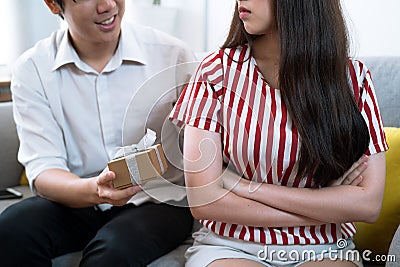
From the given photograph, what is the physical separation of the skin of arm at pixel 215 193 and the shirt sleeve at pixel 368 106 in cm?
22

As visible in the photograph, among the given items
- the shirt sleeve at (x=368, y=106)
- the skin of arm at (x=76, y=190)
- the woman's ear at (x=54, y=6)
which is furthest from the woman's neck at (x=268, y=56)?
the woman's ear at (x=54, y=6)

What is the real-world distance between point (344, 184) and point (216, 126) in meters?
0.30

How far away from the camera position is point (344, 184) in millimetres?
1289

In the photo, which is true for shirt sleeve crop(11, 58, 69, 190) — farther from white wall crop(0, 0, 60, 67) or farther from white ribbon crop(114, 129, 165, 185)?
white wall crop(0, 0, 60, 67)

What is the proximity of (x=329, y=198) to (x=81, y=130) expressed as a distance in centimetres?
73

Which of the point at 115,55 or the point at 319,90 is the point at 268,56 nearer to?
the point at 319,90

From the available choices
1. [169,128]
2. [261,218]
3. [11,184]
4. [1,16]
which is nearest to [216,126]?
[169,128]

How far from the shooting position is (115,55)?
1.66 metres

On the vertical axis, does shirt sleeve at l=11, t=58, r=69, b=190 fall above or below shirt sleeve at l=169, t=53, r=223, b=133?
below

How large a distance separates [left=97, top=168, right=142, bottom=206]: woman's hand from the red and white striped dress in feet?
0.61

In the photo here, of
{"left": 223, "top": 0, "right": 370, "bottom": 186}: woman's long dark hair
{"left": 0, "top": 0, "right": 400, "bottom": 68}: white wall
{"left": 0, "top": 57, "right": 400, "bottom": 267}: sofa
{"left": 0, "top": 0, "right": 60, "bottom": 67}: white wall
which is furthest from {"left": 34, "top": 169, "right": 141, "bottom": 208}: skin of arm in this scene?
{"left": 0, "top": 0, "right": 60, "bottom": 67}: white wall

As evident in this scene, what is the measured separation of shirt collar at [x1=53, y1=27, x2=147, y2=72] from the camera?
164 centimetres

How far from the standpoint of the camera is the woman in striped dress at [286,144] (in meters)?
1.26

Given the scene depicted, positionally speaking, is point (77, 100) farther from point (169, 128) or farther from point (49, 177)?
point (169, 128)
